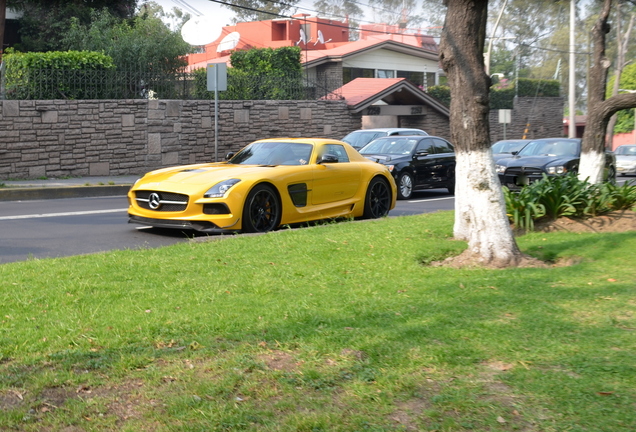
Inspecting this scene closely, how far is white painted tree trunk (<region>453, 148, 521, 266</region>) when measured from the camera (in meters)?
7.65

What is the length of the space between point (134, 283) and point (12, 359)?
6.31 feet

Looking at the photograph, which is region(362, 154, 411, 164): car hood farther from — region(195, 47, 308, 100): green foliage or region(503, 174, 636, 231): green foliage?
region(195, 47, 308, 100): green foliage

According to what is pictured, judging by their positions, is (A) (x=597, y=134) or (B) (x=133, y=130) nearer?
(A) (x=597, y=134)

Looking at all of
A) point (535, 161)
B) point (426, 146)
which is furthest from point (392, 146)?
point (535, 161)

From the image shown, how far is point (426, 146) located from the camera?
18828 mm

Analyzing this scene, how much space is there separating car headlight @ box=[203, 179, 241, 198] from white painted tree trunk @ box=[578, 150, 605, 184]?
5.76 meters

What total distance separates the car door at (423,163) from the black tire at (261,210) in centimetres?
821

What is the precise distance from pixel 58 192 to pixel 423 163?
8691 mm

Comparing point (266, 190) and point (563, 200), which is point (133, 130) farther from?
point (563, 200)

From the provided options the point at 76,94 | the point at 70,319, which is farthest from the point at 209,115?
the point at 70,319

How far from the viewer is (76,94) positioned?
2155 centimetres

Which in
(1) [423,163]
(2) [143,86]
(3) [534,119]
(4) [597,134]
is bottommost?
(1) [423,163]

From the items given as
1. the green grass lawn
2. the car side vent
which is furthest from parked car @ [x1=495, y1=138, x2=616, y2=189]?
the green grass lawn

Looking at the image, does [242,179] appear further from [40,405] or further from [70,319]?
[40,405]
